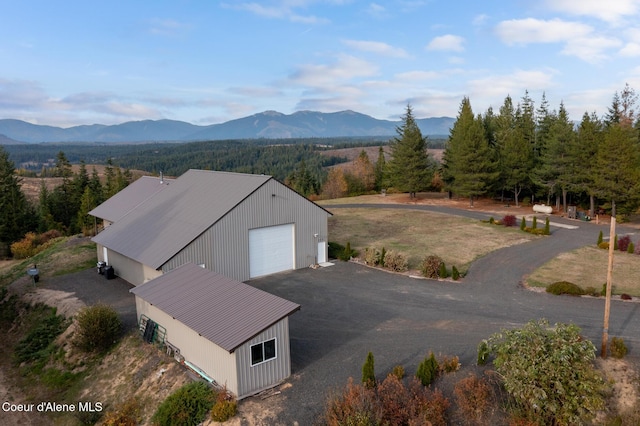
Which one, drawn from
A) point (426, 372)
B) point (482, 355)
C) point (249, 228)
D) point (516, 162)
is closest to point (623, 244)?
point (516, 162)

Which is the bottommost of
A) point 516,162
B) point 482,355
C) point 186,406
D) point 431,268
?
point 186,406

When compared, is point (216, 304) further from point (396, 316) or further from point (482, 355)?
point (482, 355)

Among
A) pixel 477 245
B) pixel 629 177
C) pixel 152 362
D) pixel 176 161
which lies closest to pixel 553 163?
pixel 629 177

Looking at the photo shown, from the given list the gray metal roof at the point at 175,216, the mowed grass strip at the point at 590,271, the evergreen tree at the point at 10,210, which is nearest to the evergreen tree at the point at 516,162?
the mowed grass strip at the point at 590,271

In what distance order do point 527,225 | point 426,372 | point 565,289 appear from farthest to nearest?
point 527,225 < point 565,289 < point 426,372

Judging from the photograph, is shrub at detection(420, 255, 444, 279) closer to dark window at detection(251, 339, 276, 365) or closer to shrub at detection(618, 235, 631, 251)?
dark window at detection(251, 339, 276, 365)

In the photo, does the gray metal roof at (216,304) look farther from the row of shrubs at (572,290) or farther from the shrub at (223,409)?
the row of shrubs at (572,290)

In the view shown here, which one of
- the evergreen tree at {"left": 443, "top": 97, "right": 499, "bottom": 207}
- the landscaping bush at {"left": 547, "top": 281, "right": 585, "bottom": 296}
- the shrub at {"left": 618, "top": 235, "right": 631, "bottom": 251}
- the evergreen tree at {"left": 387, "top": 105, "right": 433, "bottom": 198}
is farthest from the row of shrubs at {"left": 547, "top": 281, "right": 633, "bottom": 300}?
the evergreen tree at {"left": 387, "top": 105, "right": 433, "bottom": 198}
